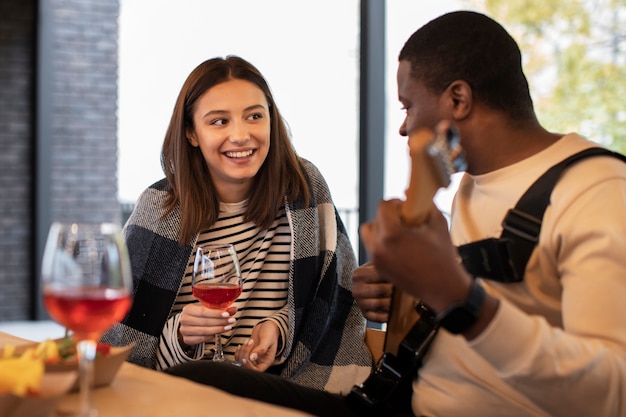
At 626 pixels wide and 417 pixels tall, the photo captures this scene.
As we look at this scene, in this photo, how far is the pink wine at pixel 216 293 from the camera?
193 centimetres

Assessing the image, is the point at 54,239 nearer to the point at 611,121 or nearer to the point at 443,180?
the point at 443,180

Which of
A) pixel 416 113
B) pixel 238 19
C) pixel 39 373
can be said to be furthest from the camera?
pixel 238 19

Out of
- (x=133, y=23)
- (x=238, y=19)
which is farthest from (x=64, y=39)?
(x=238, y=19)

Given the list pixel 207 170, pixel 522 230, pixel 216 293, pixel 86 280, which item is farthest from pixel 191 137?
pixel 86 280

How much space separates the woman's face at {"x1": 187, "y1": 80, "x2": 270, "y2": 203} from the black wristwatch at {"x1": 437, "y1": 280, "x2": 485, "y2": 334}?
128 centimetres

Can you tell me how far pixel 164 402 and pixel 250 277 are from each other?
1.23 meters

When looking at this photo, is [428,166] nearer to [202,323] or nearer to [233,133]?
[202,323]

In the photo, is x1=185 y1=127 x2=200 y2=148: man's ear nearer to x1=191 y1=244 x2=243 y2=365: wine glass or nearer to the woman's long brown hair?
the woman's long brown hair

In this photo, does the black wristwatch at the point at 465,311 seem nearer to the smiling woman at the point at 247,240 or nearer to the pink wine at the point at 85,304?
the pink wine at the point at 85,304

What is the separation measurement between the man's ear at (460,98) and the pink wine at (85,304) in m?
0.87

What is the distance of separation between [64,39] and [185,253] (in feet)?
16.4

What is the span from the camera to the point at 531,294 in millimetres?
1617

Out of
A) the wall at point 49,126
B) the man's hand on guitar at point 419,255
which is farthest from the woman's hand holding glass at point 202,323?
the wall at point 49,126

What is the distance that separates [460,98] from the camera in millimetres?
1734
